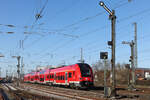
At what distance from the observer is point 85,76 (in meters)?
27.2

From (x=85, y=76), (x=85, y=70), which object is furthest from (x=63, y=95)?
(x=85, y=70)

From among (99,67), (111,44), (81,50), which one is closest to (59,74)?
(111,44)

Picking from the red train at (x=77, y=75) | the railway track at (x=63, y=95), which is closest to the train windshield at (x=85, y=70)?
the red train at (x=77, y=75)

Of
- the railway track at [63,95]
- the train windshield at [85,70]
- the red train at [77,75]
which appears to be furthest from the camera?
the train windshield at [85,70]

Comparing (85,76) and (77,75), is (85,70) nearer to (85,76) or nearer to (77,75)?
(85,76)

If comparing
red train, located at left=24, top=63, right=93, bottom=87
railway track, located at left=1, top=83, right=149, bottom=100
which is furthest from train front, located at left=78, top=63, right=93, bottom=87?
railway track, located at left=1, top=83, right=149, bottom=100

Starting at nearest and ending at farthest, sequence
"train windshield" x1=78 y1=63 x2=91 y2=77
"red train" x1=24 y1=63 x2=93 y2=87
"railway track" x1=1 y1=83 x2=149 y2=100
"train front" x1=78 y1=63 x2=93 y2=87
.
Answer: "railway track" x1=1 y1=83 x2=149 y2=100
"train front" x1=78 y1=63 x2=93 y2=87
"red train" x1=24 y1=63 x2=93 y2=87
"train windshield" x1=78 y1=63 x2=91 y2=77

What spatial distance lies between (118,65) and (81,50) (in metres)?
34.9

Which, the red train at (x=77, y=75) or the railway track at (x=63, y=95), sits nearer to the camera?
the railway track at (x=63, y=95)

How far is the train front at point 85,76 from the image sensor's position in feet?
88.0

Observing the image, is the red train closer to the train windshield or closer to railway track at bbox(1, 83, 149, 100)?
the train windshield

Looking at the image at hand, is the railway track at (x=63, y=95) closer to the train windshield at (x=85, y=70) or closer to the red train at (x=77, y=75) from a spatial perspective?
the red train at (x=77, y=75)

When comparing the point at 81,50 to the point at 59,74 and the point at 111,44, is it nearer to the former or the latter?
the point at 59,74

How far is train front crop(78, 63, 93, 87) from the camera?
88.0ft
